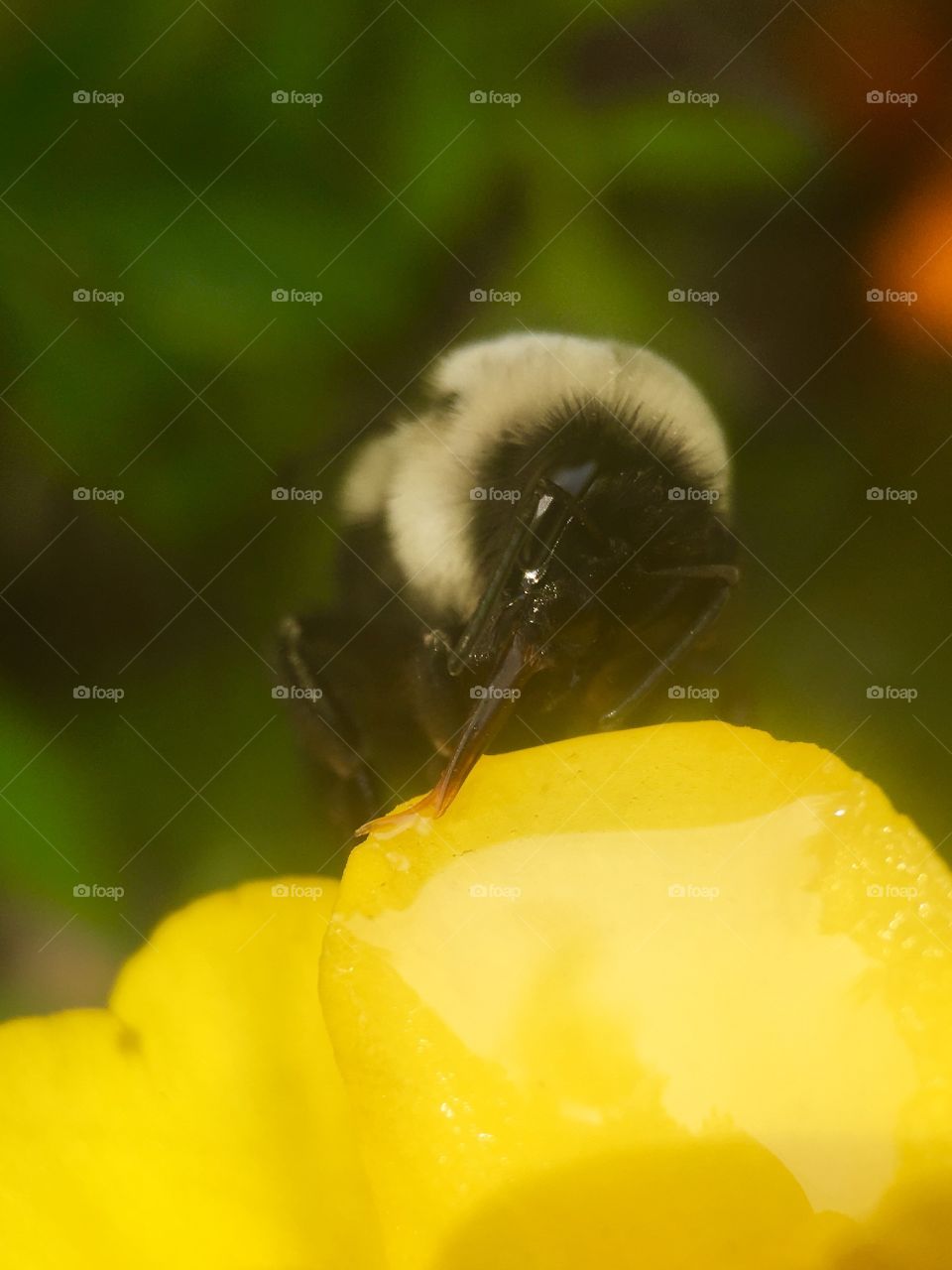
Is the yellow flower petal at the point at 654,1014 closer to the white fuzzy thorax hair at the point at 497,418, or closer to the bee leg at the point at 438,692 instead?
the bee leg at the point at 438,692

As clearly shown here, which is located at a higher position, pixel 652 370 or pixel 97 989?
pixel 652 370

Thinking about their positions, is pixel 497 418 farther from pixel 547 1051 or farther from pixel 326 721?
pixel 547 1051

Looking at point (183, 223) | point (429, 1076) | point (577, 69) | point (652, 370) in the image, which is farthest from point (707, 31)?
point (429, 1076)

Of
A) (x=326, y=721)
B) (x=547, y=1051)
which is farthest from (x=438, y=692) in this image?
(x=547, y=1051)

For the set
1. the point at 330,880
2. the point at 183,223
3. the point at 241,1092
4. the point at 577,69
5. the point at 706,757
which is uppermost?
the point at 577,69

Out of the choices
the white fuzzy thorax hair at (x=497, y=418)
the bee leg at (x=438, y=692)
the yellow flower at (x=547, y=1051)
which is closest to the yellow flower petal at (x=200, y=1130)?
the yellow flower at (x=547, y=1051)

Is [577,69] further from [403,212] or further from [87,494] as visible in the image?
[87,494]
